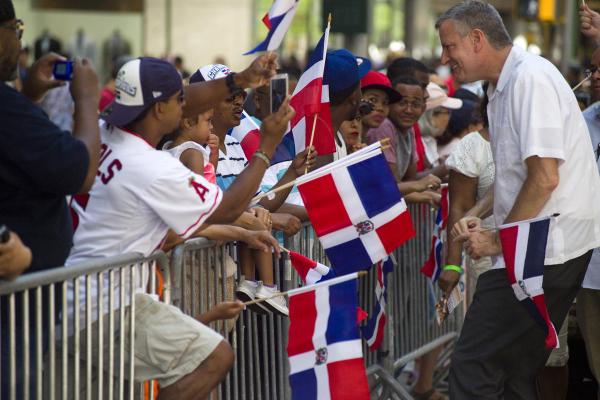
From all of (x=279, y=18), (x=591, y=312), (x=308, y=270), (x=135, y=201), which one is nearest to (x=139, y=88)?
(x=135, y=201)

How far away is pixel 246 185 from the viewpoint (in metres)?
5.20

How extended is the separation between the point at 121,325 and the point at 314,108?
2144mm

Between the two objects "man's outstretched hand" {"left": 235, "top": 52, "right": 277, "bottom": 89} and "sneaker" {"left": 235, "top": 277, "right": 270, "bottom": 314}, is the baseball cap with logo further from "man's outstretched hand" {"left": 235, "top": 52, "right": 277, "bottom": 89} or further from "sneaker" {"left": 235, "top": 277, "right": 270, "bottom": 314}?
"man's outstretched hand" {"left": 235, "top": 52, "right": 277, "bottom": 89}

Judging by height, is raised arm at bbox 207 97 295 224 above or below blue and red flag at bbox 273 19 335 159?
above

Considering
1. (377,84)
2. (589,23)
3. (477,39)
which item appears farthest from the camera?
(377,84)

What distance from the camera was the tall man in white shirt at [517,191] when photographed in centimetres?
563

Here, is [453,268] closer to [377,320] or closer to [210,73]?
[377,320]

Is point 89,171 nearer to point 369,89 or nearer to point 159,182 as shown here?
point 159,182

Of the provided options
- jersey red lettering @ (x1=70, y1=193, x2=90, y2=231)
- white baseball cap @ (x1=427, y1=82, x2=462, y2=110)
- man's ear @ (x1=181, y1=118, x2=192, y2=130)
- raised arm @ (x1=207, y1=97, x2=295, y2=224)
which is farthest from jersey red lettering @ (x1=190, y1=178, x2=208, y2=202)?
white baseball cap @ (x1=427, y1=82, x2=462, y2=110)

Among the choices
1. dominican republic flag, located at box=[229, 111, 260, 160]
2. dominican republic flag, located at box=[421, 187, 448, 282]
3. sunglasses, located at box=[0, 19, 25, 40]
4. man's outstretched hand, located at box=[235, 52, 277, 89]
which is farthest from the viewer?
dominican republic flag, located at box=[421, 187, 448, 282]

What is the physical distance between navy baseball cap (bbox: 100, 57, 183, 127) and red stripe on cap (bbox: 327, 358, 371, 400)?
1.45 metres

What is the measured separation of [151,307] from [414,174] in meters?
4.29

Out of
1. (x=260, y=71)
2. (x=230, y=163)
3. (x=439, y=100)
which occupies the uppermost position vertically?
(x=260, y=71)

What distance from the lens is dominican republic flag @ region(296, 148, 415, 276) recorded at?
6.05 meters
